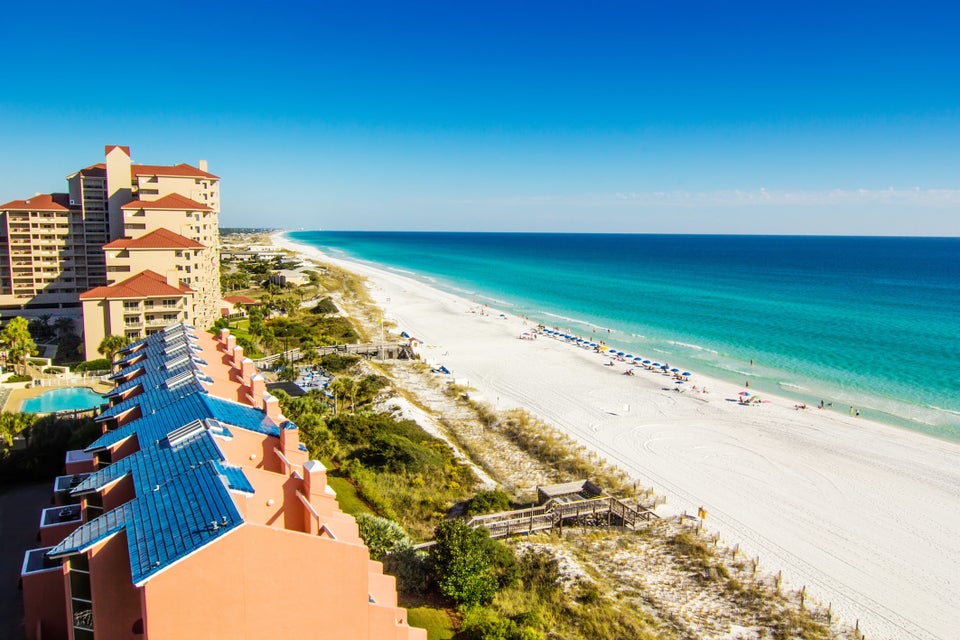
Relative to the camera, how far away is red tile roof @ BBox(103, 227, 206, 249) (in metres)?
44.8

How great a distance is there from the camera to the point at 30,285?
182 feet

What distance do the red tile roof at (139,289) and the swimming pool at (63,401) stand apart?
9587 mm

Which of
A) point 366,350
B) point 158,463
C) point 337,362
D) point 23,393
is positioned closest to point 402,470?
point 158,463

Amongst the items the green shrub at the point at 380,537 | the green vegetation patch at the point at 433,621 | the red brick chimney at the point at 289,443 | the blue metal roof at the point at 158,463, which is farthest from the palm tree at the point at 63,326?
the green vegetation patch at the point at 433,621

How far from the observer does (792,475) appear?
94.2ft

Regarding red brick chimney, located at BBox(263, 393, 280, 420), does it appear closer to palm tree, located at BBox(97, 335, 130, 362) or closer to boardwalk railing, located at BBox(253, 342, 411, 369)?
palm tree, located at BBox(97, 335, 130, 362)

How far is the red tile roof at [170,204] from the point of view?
4872 centimetres

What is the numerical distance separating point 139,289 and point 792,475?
4354 cm

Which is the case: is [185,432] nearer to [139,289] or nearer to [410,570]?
[410,570]

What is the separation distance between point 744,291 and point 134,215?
87.9 metres

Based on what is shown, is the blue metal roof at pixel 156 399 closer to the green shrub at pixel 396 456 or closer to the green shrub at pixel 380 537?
the green shrub at pixel 380 537

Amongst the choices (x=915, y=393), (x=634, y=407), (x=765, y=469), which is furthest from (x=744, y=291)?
(x=765, y=469)

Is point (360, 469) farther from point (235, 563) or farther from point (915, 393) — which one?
point (915, 393)

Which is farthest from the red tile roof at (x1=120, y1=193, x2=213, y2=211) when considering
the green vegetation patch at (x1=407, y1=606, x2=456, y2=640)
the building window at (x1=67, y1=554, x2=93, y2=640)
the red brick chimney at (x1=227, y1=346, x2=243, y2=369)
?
the building window at (x1=67, y1=554, x2=93, y2=640)
